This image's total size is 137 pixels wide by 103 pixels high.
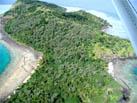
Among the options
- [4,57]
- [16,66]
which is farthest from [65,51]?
[4,57]

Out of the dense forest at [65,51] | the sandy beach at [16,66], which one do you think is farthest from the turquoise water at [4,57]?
the dense forest at [65,51]

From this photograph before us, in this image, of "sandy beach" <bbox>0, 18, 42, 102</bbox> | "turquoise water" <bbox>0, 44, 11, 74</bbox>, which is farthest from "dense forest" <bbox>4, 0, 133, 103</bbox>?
"turquoise water" <bbox>0, 44, 11, 74</bbox>

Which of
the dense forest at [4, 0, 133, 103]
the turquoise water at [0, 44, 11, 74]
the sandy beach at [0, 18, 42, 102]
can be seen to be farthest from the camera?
the turquoise water at [0, 44, 11, 74]

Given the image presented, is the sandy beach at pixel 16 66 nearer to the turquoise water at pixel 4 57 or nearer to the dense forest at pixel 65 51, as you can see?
the turquoise water at pixel 4 57

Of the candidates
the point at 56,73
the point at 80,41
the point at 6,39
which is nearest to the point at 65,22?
the point at 80,41

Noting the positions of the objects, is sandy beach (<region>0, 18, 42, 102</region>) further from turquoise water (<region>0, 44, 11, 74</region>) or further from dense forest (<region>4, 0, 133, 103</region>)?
dense forest (<region>4, 0, 133, 103</region>)

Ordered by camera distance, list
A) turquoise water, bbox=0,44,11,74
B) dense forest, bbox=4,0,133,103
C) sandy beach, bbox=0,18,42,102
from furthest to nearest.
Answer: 1. turquoise water, bbox=0,44,11,74
2. sandy beach, bbox=0,18,42,102
3. dense forest, bbox=4,0,133,103

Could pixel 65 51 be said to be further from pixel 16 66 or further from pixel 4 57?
pixel 4 57

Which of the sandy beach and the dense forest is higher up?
the dense forest
